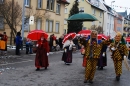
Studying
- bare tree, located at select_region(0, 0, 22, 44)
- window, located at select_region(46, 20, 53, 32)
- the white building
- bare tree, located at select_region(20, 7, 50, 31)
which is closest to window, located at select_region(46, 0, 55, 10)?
bare tree, located at select_region(20, 7, 50, 31)

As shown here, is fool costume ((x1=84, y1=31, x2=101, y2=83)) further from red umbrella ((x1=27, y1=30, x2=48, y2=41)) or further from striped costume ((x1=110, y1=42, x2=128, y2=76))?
red umbrella ((x1=27, y1=30, x2=48, y2=41))

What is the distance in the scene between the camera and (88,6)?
2382 inches

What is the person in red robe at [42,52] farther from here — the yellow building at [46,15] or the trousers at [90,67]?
the yellow building at [46,15]

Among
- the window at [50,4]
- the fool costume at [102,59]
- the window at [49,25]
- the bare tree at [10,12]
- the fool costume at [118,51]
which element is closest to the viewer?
the fool costume at [118,51]

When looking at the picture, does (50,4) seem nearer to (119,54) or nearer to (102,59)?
(102,59)

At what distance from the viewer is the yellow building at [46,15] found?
3156 cm

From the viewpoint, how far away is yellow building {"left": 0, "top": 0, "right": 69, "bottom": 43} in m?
31.6

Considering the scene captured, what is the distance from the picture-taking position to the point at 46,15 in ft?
110

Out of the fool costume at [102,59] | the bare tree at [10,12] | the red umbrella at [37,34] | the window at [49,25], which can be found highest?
the bare tree at [10,12]

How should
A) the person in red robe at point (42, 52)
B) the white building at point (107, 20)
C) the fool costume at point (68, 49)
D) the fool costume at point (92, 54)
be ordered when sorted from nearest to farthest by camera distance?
the fool costume at point (92, 54)
the person in red robe at point (42, 52)
the fool costume at point (68, 49)
the white building at point (107, 20)

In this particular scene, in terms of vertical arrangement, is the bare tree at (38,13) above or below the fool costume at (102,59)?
above

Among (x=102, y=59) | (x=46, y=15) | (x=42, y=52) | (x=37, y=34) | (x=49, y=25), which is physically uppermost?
(x=46, y=15)

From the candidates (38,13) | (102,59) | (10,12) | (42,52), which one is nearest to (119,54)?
(102,59)

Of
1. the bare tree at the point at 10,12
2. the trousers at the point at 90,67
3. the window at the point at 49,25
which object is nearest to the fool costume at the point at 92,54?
the trousers at the point at 90,67
